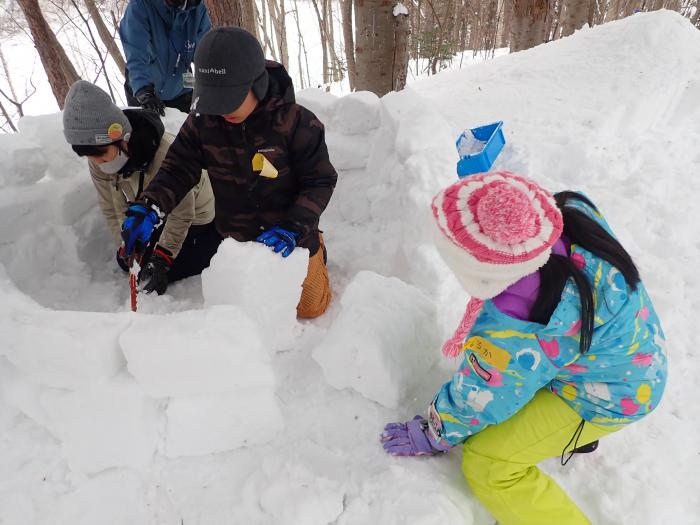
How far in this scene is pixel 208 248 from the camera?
8.51ft

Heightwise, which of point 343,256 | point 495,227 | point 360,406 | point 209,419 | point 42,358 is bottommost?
point 343,256

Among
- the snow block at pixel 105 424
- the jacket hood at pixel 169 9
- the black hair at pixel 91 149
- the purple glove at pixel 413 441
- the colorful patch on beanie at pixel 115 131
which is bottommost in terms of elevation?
the purple glove at pixel 413 441

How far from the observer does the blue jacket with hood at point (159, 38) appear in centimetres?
294

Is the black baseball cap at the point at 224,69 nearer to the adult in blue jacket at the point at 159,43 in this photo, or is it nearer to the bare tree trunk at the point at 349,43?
the adult in blue jacket at the point at 159,43

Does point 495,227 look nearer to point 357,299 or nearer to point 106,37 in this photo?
point 357,299

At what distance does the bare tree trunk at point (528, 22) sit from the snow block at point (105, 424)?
696cm

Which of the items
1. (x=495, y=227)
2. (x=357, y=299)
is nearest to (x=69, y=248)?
(x=357, y=299)

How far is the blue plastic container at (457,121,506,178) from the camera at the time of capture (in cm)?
224

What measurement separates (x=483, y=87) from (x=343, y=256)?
2.27 metres

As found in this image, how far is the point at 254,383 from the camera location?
147cm

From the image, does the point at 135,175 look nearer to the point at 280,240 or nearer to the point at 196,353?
the point at 280,240

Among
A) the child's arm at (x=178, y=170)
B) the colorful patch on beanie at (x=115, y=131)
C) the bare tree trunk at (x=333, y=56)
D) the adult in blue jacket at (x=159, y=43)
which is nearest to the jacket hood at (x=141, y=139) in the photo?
the colorful patch on beanie at (x=115, y=131)

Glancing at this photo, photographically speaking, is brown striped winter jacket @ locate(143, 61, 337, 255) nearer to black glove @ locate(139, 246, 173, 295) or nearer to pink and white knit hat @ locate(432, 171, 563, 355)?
black glove @ locate(139, 246, 173, 295)

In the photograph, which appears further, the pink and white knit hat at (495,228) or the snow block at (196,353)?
the snow block at (196,353)
